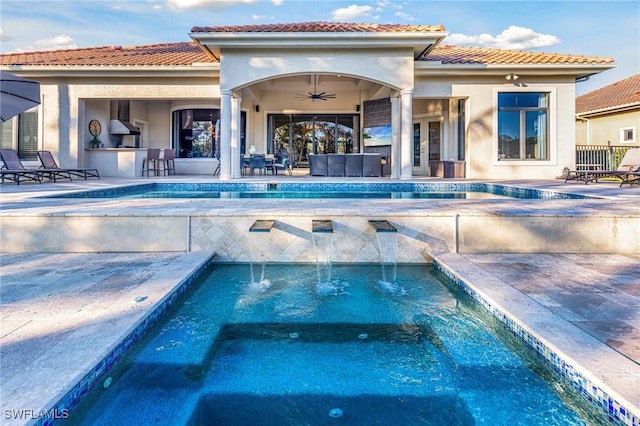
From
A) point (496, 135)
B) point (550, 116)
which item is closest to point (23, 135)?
point (496, 135)

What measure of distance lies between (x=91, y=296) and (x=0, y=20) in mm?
17351

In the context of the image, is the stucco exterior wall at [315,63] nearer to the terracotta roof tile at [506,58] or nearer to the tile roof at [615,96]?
the terracotta roof tile at [506,58]

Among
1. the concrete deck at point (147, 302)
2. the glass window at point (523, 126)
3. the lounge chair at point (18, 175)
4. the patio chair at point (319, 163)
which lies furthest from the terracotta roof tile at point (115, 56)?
the glass window at point (523, 126)

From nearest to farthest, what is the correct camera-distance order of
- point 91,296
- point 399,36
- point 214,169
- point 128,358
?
point 128,358 → point 91,296 → point 399,36 → point 214,169

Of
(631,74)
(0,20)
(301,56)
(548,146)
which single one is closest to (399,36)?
(301,56)

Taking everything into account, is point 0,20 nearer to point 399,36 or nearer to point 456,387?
point 399,36

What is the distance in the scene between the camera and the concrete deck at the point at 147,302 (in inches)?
63.4

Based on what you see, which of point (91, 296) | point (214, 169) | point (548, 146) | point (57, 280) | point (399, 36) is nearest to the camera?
point (91, 296)

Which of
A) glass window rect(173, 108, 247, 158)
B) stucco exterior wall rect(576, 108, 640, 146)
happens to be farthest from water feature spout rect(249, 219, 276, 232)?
stucco exterior wall rect(576, 108, 640, 146)

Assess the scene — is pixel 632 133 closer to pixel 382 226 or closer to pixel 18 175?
pixel 382 226

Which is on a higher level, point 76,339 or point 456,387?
point 76,339

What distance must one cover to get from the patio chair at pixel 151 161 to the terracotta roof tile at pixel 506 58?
8.49 metres

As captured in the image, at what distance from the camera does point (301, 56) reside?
9.58 metres

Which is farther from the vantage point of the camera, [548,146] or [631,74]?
[631,74]
